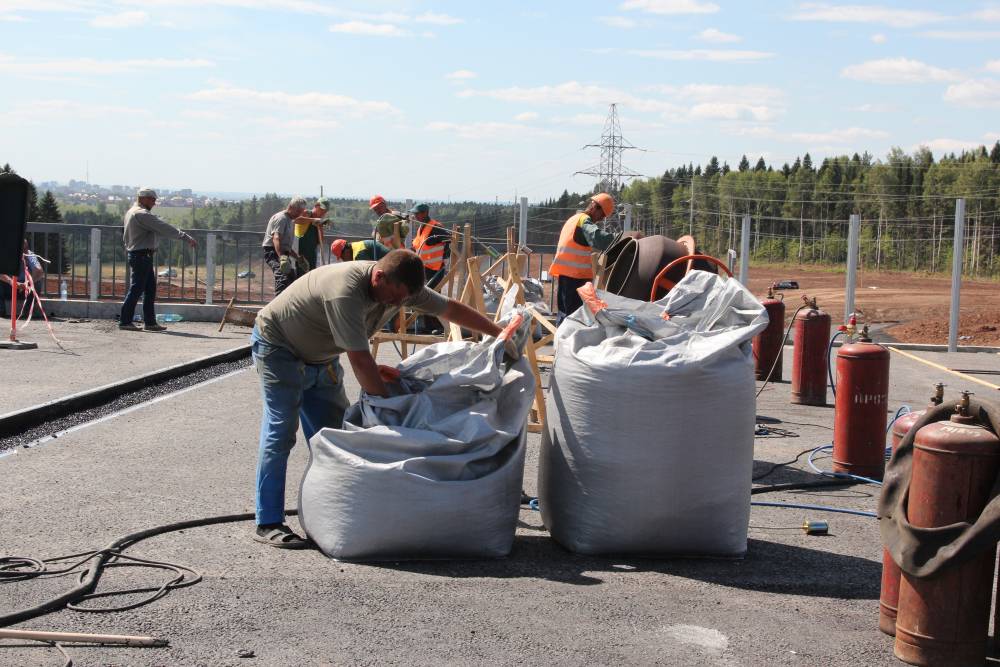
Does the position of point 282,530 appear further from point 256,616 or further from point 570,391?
point 570,391

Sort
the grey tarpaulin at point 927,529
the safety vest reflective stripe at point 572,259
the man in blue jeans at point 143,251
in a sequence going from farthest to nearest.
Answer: the man in blue jeans at point 143,251 < the safety vest reflective stripe at point 572,259 < the grey tarpaulin at point 927,529

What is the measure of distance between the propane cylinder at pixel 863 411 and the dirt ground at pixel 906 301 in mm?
15000

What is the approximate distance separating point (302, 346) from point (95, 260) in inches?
520

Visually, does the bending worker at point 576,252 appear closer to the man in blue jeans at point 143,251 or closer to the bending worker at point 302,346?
the bending worker at point 302,346

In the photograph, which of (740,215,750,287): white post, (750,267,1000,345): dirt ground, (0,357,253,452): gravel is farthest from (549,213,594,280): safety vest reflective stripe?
(750,267,1000,345): dirt ground

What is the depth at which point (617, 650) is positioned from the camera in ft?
13.8

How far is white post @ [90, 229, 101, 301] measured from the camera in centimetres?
1747

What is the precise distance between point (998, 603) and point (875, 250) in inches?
2701

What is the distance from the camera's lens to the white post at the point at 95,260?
57.3 ft

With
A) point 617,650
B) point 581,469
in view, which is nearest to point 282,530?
point 581,469

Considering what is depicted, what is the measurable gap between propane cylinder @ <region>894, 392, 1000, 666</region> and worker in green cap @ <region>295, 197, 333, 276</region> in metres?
11.1

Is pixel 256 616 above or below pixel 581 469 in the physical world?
below

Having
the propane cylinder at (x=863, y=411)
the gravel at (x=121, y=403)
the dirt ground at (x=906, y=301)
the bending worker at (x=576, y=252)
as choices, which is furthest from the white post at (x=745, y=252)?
the propane cylinder at (x=863, y=411)

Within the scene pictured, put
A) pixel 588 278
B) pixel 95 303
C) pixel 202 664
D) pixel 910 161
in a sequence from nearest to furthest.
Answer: pixel 202 664
pixel 588 278
pixel 95 303
pixel 910 161
